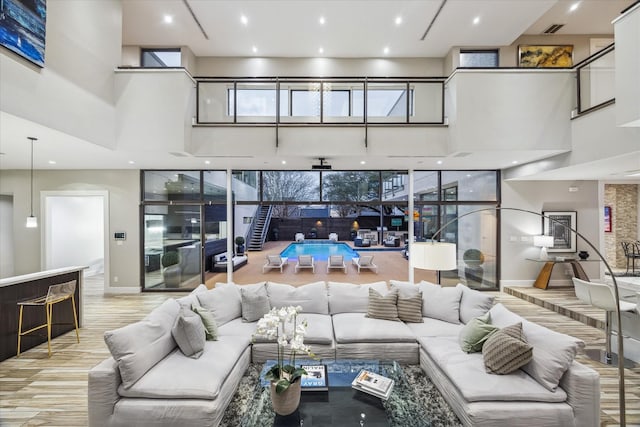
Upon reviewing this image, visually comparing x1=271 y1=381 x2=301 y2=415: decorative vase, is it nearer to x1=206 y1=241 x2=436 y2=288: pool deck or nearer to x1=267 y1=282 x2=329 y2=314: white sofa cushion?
x1=267 y1=282 x2=329 y2=314: white sofa cushion

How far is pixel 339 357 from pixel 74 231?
359 inches

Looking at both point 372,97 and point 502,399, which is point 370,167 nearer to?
point 372,97

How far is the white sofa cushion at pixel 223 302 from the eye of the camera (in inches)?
148

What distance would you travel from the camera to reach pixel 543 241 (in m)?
6.76

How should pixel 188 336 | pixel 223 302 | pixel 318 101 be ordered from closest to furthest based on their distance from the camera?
pixel 188 336
pixel 223 302
pixel 318 101

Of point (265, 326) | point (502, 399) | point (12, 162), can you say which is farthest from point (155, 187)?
point (502, 399)

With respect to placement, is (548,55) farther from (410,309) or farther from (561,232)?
(410,309)

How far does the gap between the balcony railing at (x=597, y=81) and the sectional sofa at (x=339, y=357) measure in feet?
11.8

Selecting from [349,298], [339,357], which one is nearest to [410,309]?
[349,298]

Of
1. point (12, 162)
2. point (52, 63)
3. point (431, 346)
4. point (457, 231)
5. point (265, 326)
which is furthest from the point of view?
point (457, 231)

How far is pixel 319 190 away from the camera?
7.06 m

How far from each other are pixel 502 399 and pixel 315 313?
2.41 m

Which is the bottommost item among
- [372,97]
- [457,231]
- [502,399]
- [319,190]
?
[502,399]

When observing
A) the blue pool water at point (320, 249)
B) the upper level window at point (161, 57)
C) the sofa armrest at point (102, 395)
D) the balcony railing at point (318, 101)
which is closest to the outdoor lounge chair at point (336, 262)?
the blue pool water at point (320, 249)
